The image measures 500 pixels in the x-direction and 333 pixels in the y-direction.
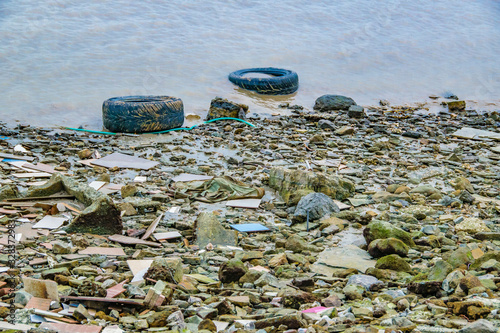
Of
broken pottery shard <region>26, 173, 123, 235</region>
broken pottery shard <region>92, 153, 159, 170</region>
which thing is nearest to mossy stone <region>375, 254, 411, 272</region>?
broken pottery shard <region>26, 173, 123, 235</region>

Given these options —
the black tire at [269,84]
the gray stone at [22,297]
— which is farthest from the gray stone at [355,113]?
the gray stone at [22,297]

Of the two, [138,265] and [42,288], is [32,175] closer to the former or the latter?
[138,265]

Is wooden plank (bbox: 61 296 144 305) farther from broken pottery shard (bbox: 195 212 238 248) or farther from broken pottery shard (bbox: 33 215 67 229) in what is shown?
broken pottery shard (bbox: 33 215 67 229)

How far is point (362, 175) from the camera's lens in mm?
6273

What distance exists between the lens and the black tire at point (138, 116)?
27.3ft

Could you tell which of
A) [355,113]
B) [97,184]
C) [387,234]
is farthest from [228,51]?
[387,234]

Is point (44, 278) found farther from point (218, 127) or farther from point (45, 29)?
point (45, 29)

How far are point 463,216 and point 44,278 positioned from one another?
3767 mm

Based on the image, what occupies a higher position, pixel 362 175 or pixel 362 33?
pixel 362 33

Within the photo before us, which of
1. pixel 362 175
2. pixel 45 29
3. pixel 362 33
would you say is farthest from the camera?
pixel 362 33

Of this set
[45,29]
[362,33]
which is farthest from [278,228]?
[362,33]

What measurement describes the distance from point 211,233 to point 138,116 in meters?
4.67

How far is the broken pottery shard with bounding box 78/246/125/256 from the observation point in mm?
3635

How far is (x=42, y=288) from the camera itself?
2.80m
